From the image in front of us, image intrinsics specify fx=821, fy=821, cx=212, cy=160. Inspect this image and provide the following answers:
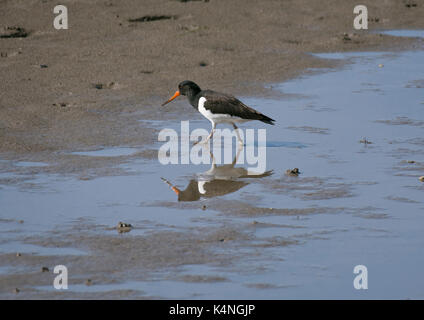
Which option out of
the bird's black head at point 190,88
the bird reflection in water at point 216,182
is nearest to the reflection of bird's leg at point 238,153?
the bird reflection in water at point 216,182

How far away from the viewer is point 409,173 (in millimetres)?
9391

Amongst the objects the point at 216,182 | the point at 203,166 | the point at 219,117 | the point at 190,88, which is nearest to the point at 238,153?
the point at 219,117

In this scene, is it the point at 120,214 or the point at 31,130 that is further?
the point at 31,130

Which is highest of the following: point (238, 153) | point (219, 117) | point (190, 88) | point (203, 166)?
point (190, 88)

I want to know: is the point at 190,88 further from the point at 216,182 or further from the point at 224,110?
the point at 216,182

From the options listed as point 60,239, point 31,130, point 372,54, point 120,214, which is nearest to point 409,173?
point 120,214

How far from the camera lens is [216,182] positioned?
9258mm

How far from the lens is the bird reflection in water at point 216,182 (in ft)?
28.8

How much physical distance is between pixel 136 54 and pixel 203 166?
223 inches

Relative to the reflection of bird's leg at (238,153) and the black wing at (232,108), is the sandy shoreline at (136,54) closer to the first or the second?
the black wing at (232,108)

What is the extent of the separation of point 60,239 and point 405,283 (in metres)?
3.02

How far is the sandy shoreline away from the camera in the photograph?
1127 cm
